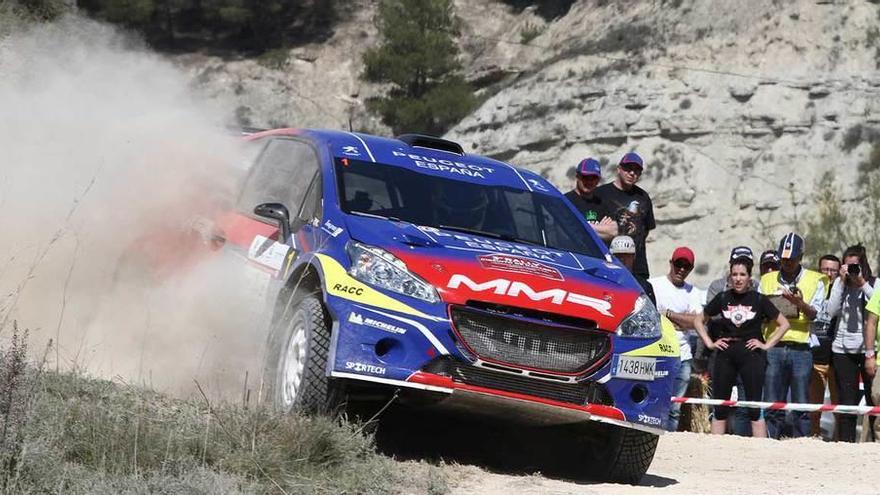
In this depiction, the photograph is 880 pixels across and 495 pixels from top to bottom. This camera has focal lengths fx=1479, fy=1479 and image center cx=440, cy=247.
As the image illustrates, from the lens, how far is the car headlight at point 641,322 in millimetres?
8180

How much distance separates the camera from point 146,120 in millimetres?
13336

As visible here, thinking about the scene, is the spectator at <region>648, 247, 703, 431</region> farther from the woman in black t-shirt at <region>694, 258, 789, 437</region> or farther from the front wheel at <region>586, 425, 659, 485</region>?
the front wheel at <region>586, 425, 659, 485</region>

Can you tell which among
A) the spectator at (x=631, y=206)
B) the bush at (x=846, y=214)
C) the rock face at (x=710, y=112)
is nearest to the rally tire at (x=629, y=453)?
the spectator at (x=631, y=206)

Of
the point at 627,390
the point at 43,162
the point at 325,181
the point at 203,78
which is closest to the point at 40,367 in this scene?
the point at 325,181

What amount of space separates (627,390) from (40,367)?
3.14 meters

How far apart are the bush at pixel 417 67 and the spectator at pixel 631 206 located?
3725 centimetres

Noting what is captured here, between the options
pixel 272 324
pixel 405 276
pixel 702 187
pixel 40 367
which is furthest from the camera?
pixel 702 187

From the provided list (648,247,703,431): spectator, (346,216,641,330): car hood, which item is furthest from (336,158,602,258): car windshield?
(648,247,703,431): spectator

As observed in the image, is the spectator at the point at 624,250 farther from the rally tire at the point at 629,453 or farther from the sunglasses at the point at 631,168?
the rally tire at the point at 629,453

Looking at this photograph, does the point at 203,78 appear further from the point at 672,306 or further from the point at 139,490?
the point at 139,490

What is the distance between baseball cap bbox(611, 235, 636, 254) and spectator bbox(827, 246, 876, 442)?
2.84 metres

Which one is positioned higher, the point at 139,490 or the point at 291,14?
the point at 291,14

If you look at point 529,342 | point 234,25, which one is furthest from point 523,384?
point 234,25

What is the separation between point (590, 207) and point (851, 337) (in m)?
2.97
